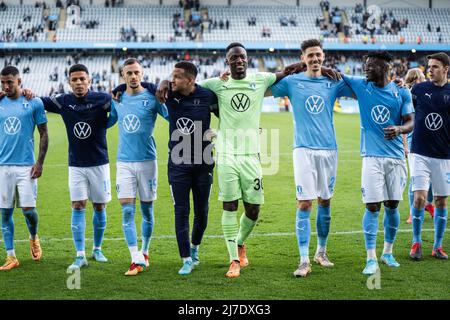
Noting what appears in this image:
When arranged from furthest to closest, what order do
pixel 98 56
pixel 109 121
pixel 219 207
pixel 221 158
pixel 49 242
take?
pixel 98 56, pixel 219 207, pixel 49 242, pixel 109 121, pixel 221 158

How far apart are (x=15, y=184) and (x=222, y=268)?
9.04 ft

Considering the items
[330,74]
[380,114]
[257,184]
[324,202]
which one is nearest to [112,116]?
[257,184]

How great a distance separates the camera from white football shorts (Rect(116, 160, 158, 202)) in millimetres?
7117

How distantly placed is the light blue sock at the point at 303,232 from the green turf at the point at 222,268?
296 mm

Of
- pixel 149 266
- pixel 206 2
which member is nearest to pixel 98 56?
pixel 206 2

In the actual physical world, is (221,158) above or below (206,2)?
below

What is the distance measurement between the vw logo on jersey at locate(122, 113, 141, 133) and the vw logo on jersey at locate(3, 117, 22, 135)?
1.35 meters

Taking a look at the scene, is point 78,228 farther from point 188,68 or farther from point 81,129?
point 188,68

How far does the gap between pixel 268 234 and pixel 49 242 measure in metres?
3.20

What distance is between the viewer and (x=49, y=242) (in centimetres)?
866

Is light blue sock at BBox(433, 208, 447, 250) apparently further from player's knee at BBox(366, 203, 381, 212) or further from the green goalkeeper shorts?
the green goalkeeper shorts

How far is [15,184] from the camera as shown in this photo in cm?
744

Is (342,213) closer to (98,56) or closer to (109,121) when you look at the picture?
(109,121)
